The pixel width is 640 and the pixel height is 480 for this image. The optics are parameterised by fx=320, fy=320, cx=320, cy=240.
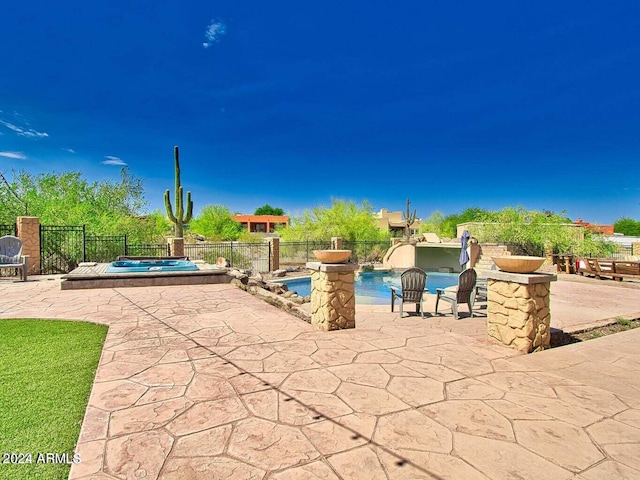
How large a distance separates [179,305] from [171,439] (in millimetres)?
4741

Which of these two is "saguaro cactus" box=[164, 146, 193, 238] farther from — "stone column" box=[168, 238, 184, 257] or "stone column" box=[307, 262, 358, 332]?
"stone column" box=[307, 262, 358, 332]

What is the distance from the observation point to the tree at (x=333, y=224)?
26094mm

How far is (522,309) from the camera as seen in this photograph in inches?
155

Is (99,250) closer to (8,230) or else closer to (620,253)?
(8,230)

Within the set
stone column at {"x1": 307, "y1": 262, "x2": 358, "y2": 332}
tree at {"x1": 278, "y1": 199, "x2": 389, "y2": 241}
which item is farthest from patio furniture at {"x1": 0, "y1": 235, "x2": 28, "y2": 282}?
tree at {"x1": 278, "y1": 199, "x2": 389, "y2": 241}

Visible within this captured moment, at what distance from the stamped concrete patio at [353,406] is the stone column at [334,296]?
271 mm

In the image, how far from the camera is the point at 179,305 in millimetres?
6414

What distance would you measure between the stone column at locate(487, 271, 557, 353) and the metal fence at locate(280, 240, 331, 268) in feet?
62.1

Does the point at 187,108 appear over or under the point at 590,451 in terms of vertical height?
over

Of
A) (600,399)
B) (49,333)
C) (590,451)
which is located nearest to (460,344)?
(600,399)

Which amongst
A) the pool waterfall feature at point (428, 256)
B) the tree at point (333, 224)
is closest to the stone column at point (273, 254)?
the tree at point (333, 224)

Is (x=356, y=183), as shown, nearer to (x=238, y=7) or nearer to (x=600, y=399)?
(x=238, y=7)

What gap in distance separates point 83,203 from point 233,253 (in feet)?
24.9

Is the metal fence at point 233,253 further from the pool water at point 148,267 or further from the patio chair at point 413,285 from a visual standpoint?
the patio chair at point 413,285
